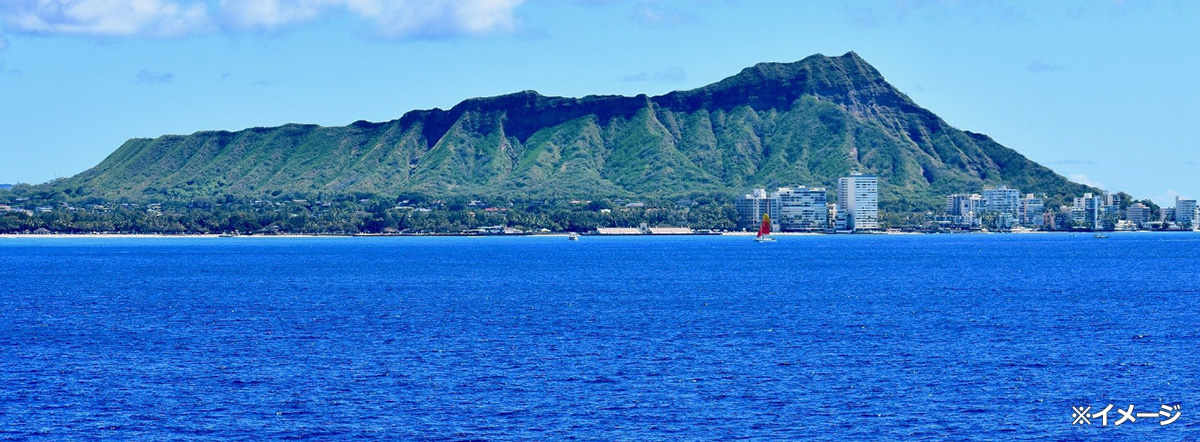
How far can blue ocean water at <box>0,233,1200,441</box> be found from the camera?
49906 millimetres

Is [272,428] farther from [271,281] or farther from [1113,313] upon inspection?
[271,281]

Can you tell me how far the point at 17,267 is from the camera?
562ft

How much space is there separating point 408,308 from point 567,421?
1916 inches

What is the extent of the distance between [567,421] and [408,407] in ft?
21.0

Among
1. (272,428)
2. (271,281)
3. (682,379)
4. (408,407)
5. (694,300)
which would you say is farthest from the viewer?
(271,281)

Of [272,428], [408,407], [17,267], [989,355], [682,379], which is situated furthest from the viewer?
[17,267]

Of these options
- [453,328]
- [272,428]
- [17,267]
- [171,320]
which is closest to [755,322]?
[453,328]

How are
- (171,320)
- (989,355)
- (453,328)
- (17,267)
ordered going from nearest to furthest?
(989,355) < (453,328) < (171,320) < (17,267)

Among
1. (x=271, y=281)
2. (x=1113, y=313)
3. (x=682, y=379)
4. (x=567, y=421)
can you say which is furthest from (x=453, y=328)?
(x=271, y=281)

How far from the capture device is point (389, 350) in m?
70.6

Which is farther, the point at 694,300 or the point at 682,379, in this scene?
the point at 694,300

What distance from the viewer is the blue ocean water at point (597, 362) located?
49906mm

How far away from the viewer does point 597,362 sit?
65.4 m

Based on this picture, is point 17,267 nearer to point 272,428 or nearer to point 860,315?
point 860,315
